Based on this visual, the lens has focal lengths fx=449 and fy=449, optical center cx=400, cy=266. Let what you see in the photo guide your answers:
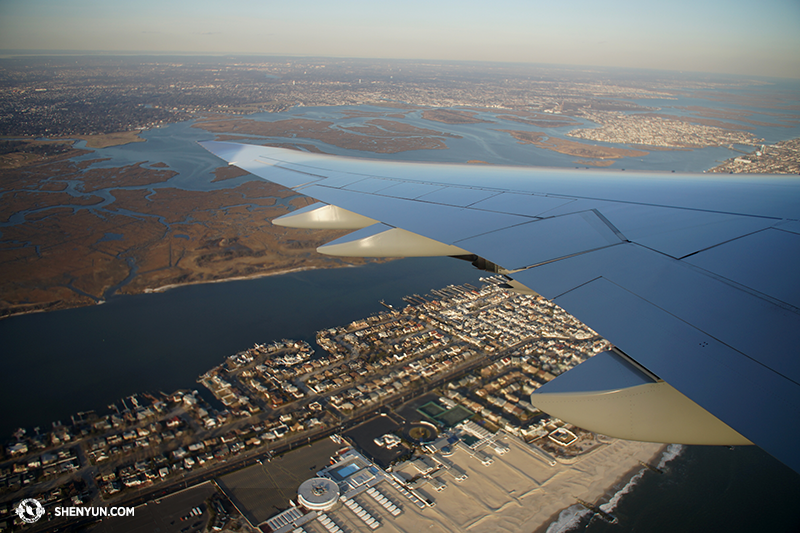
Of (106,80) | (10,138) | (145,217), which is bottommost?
(145,217)

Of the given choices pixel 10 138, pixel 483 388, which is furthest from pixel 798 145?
pixel 10 138

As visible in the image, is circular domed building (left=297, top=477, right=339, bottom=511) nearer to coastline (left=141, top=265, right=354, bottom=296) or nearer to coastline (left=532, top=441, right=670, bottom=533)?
coastline (left=532, top=441, right=670, bottom=533)

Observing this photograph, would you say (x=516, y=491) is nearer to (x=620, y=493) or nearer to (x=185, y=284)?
(x=620, y=493)

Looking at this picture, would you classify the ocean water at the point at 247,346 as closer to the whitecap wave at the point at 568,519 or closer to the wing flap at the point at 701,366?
the whitecap wave at the point at 568,519

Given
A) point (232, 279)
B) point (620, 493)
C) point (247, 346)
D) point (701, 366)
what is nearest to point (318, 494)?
point (620, 493)

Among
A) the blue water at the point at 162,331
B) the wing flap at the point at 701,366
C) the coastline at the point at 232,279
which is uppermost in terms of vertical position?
the wing flap at the point at 701,366

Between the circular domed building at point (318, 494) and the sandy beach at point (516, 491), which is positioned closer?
the sandy beach at point (516, 491)

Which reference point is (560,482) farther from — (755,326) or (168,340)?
(168,340)

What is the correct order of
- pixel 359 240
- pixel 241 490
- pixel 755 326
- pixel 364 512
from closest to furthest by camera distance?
pixel 755 326, pixel 359 240, pixel 364 512, pixel 241 490

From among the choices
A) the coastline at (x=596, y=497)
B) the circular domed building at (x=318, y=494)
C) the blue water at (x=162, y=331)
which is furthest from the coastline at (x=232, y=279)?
the coastline at (x=596, y=497)
